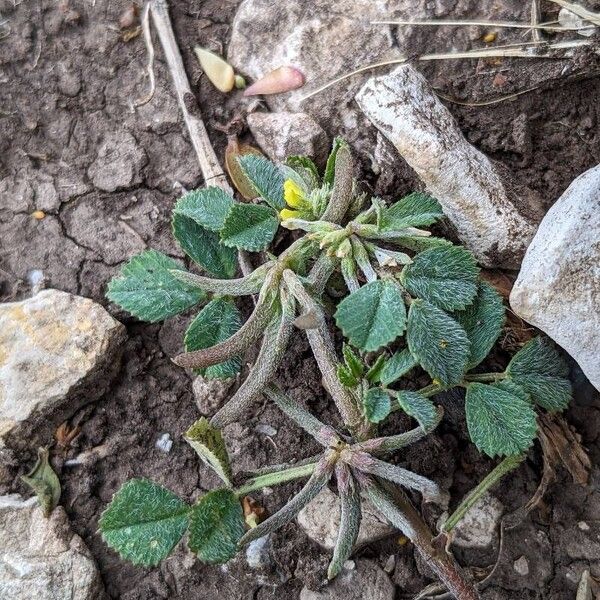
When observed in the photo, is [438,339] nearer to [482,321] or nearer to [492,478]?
[482,321]

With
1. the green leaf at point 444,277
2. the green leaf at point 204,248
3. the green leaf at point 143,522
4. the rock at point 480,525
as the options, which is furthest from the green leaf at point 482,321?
the green leaf at point 143,522

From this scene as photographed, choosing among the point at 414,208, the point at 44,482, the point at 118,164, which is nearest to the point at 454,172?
the point at 414,208

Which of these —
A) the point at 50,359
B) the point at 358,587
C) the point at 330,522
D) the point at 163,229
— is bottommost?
the point at 358,587

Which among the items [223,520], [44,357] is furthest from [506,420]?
[44,357]

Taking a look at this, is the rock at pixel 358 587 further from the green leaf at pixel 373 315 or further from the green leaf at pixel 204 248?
the green leaf at pixel 204 248

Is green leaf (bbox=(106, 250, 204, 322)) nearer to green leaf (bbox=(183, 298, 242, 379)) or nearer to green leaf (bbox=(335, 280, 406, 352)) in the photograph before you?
green leaf (bbox=(183, 298, 242, 379))

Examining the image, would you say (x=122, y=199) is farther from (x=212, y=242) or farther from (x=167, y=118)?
(x=212, y=242)
